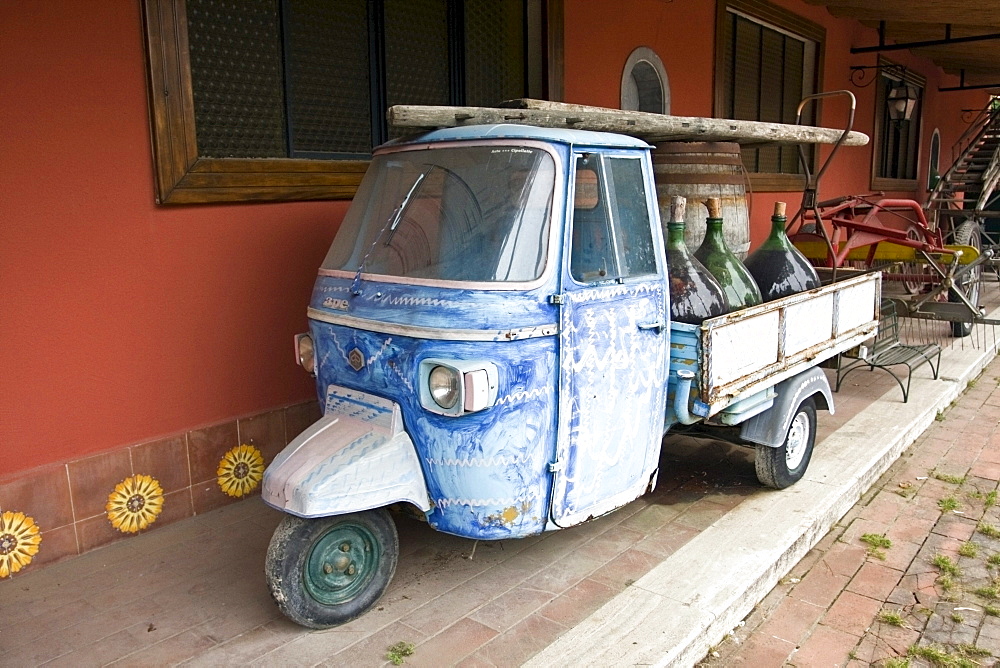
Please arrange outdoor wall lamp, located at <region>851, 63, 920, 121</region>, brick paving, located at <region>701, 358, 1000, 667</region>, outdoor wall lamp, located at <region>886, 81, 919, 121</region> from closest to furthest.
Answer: brick paving, located at <region>701, 358, 1000, 667</region>, outdoor wall lamp, located at <region>851, 63, 920, 121</region>, outdoor wall lamp, located at <region>886, 81, 919, 121</region>

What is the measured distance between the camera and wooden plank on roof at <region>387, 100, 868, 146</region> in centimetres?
319

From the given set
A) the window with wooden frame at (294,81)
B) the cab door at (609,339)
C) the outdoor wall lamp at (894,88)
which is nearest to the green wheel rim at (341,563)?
the cab door at (609,339)

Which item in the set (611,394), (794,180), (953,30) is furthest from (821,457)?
(953,30)

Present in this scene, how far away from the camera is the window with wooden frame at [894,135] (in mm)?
13055

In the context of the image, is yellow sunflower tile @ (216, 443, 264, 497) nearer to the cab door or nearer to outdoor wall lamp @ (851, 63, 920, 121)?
the cab door

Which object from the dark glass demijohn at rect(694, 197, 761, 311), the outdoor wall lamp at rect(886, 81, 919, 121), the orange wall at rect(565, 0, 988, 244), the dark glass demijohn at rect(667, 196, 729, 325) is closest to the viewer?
the dark glass demijohn at rect(667, 196, 729, 325)

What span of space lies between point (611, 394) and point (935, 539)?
2.16 metres

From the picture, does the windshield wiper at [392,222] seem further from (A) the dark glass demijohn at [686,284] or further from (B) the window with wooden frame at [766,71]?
(B) the window with wooden frame at [766,71]

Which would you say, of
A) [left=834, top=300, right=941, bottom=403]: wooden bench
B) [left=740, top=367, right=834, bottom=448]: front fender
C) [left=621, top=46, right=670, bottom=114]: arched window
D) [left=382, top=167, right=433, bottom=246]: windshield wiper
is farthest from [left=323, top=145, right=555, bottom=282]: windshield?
[left=621, top=46, right=670, bottom=114]: arched window

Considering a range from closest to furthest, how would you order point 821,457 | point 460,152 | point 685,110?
point 460,152
point 821,457
point 685,110

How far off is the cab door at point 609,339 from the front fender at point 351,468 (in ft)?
2.06

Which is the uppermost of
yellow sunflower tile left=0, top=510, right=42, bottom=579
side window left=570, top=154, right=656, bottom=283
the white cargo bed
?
side window left=570, top=154, right=656, bottom=283

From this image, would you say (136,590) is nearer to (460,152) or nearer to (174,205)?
(174,205)

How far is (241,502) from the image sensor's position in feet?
14.1
